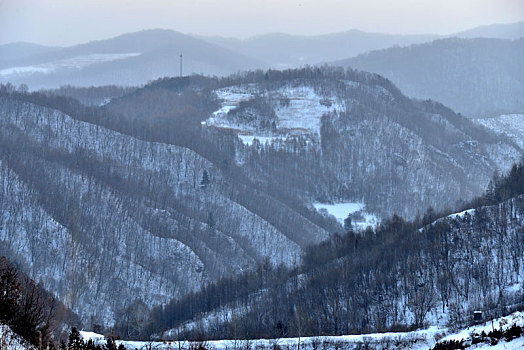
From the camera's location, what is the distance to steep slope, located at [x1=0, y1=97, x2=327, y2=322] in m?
135

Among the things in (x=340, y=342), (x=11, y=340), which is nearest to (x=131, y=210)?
(x=340, y=342)

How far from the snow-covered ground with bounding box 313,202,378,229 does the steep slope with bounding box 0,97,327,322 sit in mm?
11608

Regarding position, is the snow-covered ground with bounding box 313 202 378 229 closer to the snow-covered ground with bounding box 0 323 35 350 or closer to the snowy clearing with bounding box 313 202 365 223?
the snowy clearing with bounding box 313 202 365 223

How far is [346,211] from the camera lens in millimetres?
193000

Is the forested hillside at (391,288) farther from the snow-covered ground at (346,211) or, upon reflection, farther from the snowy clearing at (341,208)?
the snowy clearing at (341,208)

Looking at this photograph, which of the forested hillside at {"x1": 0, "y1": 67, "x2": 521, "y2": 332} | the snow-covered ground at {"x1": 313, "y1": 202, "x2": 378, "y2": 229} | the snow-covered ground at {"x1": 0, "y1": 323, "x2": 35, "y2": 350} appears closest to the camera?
the snow-covered ground at {"x1": 0, "y1": 323, "x2": 35, "y2": 350}

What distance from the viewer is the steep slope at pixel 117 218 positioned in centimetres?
13462

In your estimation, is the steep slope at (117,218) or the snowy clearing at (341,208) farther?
the snowy clearing at (341,208)

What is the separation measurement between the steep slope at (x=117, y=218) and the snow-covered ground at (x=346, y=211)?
11608mm

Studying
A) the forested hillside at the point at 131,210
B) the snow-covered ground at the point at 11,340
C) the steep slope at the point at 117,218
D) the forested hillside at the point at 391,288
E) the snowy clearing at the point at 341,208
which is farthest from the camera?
the snowy clearing at the point at 341,208

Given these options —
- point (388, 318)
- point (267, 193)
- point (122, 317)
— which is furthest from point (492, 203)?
point (267, 193)

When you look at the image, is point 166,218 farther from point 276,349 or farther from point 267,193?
point 276,349

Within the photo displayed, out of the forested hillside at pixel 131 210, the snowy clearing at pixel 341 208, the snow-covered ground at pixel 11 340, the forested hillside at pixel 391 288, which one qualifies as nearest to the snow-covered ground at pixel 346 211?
the snowy clearing at pixel 341 208

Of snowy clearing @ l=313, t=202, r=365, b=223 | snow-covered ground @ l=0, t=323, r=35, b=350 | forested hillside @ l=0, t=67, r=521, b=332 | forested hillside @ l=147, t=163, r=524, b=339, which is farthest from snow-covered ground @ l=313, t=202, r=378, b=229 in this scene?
snow-covered ground @ l=0, t=323, r=35, b=350
